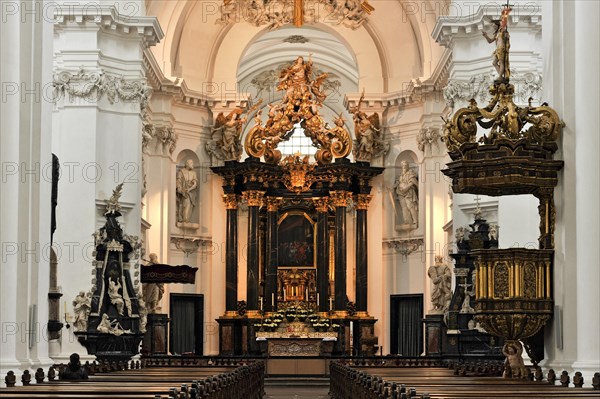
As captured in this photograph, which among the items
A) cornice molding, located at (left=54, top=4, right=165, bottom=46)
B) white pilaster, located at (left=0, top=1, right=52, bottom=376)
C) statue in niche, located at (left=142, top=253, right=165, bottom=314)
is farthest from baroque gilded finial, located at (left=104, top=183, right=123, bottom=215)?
white pilaster, located at (left=0, top=1, right=52, bottom=376)

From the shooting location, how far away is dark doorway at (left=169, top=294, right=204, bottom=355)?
3262cm

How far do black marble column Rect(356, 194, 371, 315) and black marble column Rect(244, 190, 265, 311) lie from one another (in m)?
2.77

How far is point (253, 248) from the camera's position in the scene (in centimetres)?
3384

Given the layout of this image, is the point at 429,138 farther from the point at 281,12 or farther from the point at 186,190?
the point at 186,190

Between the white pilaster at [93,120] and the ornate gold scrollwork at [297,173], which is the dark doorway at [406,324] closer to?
the ornate gold scrollwork at [297,173]

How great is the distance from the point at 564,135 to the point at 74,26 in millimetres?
13889

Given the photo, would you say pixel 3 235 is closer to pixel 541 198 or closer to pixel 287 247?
pixel 541 198

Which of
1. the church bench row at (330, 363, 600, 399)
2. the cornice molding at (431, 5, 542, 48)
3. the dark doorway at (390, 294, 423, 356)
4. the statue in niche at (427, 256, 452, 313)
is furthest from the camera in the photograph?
the dark doorway at (390, 294, 423, 356)

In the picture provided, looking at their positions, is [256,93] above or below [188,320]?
above

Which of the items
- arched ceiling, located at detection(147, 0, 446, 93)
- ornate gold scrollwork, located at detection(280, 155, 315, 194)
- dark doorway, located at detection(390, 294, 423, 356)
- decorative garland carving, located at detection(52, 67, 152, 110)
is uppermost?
arched ceiling, located at detection(147, 0, 446, 93)

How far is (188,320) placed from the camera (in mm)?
33438

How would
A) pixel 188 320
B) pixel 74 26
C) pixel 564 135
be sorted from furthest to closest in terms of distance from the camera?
pixel 188 320 < pixel 74 26 < pixel 564 135

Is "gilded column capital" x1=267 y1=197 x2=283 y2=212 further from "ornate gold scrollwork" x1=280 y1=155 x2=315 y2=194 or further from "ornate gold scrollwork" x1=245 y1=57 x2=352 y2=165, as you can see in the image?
"ornate gold scrollwork" x1=245 y1=57 x2=352 y2=165

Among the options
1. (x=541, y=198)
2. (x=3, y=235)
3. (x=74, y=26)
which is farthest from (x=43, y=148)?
(x=74, y=26)
